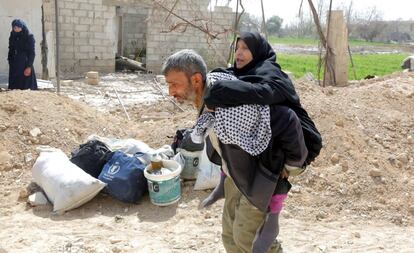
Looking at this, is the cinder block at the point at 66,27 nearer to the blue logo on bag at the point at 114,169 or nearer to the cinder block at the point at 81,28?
the cinder block at the point at 81,28

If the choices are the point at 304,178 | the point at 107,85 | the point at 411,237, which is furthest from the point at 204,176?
the point at 107,85

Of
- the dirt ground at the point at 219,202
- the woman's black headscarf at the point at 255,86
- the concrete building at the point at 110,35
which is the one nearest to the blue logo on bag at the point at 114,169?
the dirt ground at the point at 219,202

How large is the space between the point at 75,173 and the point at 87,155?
0.32 metres

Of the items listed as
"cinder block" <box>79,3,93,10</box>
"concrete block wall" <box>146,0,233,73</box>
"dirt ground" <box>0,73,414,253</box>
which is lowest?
"dirt ground" <box>0,73,414,253</box>

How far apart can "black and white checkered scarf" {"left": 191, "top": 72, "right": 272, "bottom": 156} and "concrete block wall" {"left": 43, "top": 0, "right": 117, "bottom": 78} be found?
39.9 feet

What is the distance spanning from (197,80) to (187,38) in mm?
12796

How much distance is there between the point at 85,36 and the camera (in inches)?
542

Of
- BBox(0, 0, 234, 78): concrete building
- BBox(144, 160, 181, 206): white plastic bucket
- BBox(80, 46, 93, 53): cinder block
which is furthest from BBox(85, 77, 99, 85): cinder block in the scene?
BBox(144, 160, 181, 206): white plastic bucket

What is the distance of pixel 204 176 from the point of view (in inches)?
162

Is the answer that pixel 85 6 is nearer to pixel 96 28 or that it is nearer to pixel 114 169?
pixel 96 28

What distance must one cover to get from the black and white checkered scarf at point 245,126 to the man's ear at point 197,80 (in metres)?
0.16

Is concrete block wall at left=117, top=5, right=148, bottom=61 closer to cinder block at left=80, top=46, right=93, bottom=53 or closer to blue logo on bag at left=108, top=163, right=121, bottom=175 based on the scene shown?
cinder block at left=80, top=46, right=93, bottom=53

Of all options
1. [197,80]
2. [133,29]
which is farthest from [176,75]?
[133,29]

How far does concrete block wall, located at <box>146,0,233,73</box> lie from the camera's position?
14.0 meters
